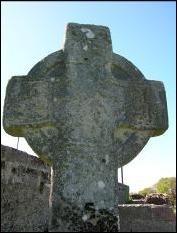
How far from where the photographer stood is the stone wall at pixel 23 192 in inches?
201

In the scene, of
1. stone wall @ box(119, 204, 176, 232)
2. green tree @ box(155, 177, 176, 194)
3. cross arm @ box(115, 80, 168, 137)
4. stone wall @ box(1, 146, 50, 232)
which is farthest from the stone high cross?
green tree @ box(155, 177, 176, 194)

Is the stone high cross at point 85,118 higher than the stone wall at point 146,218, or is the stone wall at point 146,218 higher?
the stone high cross at point 85,118

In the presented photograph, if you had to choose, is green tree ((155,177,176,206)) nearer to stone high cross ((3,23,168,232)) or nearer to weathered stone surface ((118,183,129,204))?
weathered stone surface ((118,183,129,204))

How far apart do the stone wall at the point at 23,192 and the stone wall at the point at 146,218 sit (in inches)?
62.3

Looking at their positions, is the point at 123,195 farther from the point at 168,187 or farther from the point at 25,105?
the point at 168,187

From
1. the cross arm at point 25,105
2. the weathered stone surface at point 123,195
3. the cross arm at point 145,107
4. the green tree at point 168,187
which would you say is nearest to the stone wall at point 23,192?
the cross arm at point 25,105

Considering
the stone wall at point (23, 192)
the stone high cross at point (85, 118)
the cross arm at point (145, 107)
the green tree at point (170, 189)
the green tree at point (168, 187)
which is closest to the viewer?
the stone high cross at point (85, 118)

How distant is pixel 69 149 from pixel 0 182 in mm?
1675

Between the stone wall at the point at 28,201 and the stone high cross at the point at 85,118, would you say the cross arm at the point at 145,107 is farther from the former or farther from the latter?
the stone wall at the point at 28,201

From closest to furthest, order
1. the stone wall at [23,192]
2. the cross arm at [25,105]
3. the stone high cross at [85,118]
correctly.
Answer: the stone high cross at [85,118], the cross arm at [25,105], the stone wall at [23,192]

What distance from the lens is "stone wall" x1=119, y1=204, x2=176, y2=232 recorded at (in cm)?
671

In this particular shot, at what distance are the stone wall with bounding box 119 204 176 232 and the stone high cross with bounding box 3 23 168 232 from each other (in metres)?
3.01

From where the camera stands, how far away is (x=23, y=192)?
556cm

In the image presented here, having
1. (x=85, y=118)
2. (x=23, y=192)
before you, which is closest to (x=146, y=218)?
(x=23, y=192)
